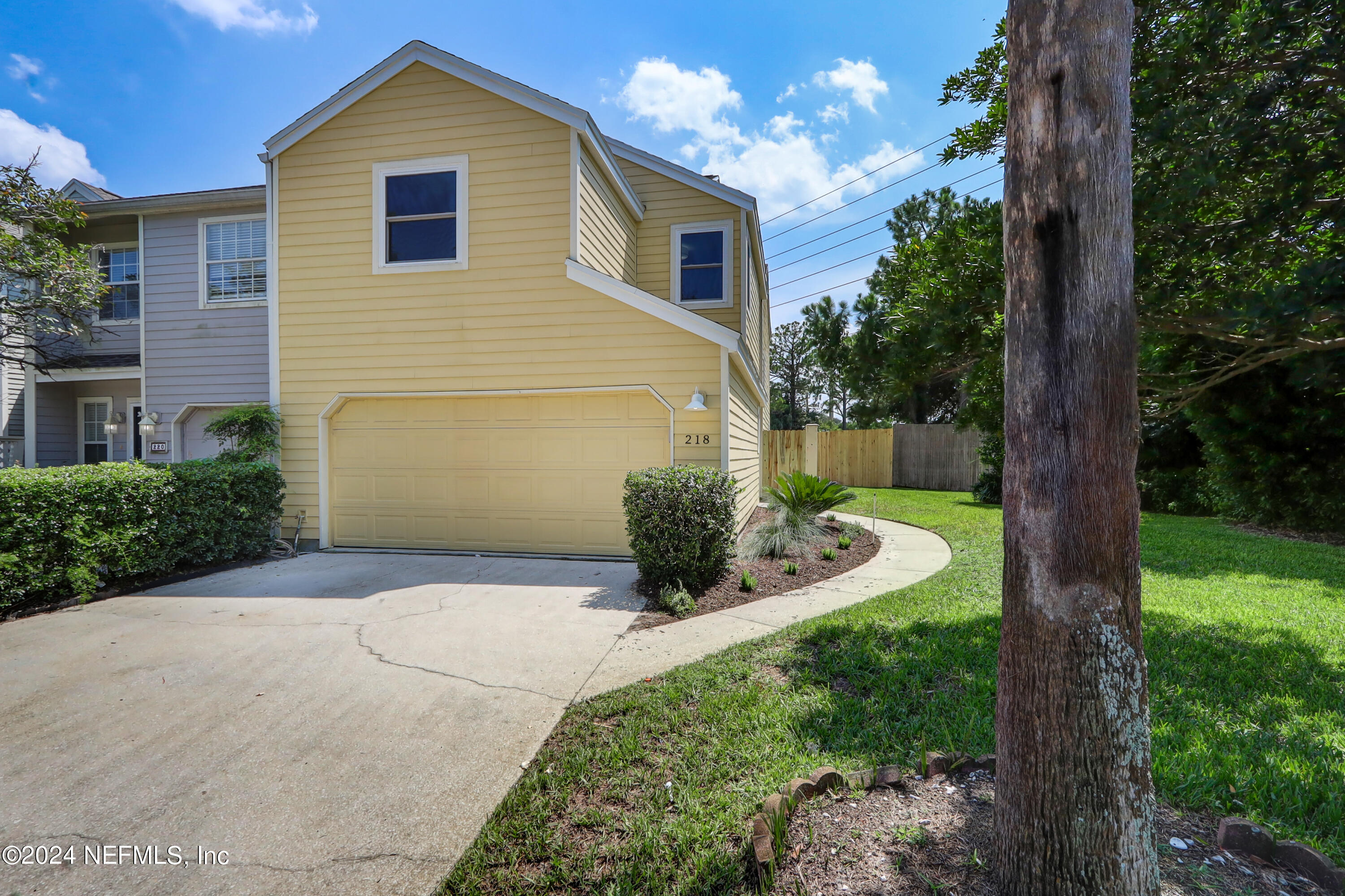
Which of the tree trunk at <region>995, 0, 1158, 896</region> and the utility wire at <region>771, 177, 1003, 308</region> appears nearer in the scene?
the tree trunk at <region>995, 0, 1158, 896</region>

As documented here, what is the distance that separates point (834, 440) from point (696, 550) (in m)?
14.3

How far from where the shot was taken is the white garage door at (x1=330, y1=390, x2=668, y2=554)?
7.58 metres

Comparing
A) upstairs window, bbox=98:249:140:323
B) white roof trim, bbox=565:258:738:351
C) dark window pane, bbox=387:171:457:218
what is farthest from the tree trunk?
upstairs window, bbox=98:249:140:323

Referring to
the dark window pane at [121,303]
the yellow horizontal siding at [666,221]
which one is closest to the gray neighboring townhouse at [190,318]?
the dark window pane at [121,303]

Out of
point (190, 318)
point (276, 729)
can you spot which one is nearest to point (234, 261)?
point (190, 318)

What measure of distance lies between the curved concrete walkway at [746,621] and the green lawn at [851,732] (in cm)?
22

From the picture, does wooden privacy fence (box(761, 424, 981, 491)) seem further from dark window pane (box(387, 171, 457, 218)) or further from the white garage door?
dark window pane (box(387, 171, 457, 218))

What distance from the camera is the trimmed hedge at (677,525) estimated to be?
19.0 ft

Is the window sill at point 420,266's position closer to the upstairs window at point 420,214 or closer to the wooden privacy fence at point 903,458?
the upstairs window at point 420,214

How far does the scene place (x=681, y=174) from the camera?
10297 mm

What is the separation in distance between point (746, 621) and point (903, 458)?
15.1 meters

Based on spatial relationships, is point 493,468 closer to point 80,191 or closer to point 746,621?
point 746,621

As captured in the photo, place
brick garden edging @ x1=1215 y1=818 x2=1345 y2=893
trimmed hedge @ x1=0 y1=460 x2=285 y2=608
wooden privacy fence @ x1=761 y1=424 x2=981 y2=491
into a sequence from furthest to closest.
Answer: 1. wooden privacy fence @ x1=761 y1=424 x2=981 y2=491
2. trimmed hedge @ x1=0 y1=460 x2=285 y2=608
3. brick garden edging @ x1=1215 y1=818 x2=1345 y2=893

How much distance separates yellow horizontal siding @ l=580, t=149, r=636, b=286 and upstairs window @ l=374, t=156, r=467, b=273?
156 cm
